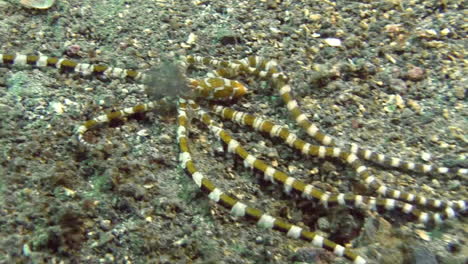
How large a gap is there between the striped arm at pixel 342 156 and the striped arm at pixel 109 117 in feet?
2.17

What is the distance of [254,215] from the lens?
340 cm

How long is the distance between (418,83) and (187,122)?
2.66 meters

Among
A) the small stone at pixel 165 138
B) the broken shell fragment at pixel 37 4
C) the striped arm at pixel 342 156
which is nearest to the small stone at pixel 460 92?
the striped arm at pixel 342 156

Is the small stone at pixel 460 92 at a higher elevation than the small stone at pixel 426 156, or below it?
higher

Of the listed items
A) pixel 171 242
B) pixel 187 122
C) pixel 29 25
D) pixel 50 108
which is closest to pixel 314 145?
pixel 187 122

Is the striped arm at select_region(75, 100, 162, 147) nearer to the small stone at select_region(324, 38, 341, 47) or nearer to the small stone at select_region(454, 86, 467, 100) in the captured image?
the small stone at select_region(324, 38, 341, 47)

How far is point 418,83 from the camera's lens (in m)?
4.74

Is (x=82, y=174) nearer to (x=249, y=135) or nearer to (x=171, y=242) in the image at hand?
(x=171, y=242)

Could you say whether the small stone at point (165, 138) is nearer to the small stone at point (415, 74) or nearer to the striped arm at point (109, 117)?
the striped arm at point (109, 117)

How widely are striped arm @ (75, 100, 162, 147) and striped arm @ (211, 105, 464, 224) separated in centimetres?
66

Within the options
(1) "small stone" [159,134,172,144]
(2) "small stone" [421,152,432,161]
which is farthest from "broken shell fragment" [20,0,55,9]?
(2) "small stone" [421,152,432,161]

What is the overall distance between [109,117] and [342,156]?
2.21 metres

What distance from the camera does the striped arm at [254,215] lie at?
124 inches

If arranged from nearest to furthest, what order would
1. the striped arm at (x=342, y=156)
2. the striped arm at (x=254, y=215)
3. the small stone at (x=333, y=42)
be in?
the striped arm at (x=254, y=215) → the striped arm at (x=342, y=156) → the small stone at (x=333, y=42)
